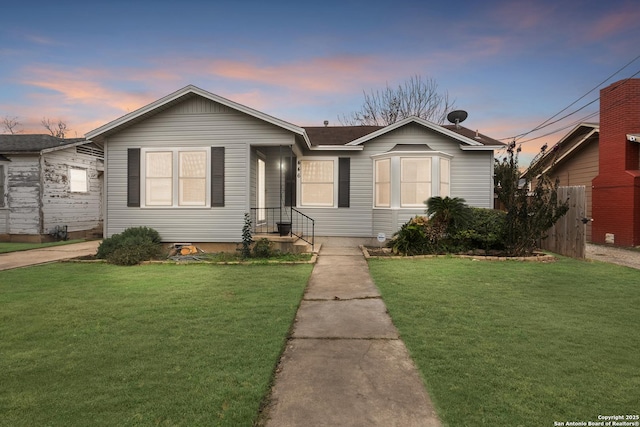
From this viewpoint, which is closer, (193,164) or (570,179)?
(193,164)

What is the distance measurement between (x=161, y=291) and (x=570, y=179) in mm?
19592

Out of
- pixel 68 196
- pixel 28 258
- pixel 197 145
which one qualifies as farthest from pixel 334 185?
pixel 68 196

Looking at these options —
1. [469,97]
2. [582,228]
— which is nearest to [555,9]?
[582,228]

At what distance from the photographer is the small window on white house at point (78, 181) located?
15.9 metres

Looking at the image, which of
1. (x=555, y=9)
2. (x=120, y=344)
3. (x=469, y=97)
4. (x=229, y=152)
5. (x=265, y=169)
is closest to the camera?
(x=120, y=344)

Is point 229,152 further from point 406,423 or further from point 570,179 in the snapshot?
point 570,179

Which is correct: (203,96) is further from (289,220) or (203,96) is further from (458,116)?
(458,116)

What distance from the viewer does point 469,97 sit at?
23.4 metres

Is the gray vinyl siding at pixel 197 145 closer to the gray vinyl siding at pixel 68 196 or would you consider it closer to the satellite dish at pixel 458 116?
the gray vinyl siding at pixel 68 196

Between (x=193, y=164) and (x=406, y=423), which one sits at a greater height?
(x=193, y=164)

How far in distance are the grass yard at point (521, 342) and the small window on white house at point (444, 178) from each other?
204 inches

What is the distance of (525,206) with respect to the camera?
29.3ft

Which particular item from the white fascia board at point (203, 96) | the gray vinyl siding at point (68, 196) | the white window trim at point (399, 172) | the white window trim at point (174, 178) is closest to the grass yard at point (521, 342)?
the white window trim at point (399, 172)

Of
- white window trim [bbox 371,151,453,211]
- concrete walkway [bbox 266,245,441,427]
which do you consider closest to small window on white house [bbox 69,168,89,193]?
white window trim [bbox 371,151,453,211]
